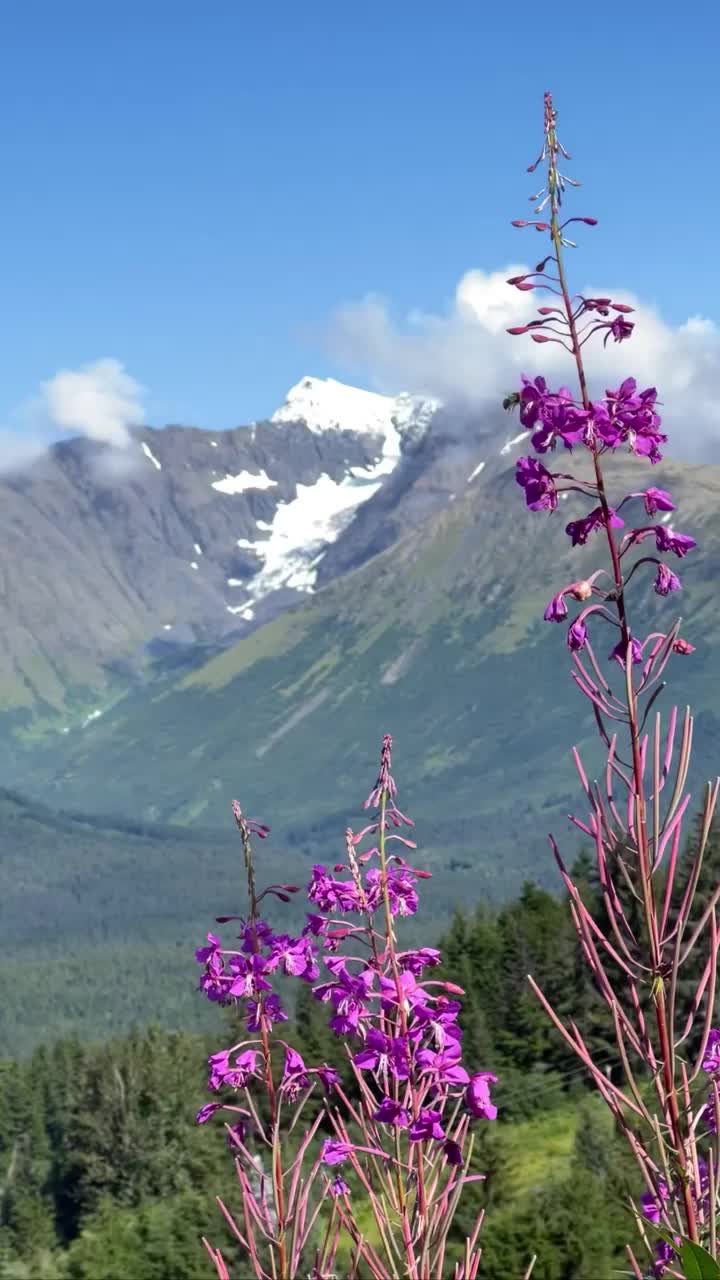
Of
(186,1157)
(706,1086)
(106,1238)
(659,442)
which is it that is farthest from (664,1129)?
(186,1157)

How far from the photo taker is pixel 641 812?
6.25 metres

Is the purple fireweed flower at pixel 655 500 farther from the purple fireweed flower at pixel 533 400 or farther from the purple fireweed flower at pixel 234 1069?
the purple fireweed flower at pixel 234 1069

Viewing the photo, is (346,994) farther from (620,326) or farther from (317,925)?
(620,326)

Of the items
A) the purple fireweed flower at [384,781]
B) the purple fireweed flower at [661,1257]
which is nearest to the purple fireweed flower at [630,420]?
the purple fireweed flower at [384,781]

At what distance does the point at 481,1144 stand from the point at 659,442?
63400 millimetres

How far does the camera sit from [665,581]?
619 cm

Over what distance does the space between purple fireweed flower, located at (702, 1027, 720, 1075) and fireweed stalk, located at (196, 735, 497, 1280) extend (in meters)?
1.19

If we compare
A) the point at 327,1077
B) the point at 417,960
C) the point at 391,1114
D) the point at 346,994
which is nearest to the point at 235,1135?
the point at 327,1077

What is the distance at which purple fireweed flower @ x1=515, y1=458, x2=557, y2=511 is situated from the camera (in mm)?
6312

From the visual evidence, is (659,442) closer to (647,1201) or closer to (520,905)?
(647,1201)

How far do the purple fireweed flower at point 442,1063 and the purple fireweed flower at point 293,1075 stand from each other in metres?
1.02

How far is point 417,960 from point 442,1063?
0.80m

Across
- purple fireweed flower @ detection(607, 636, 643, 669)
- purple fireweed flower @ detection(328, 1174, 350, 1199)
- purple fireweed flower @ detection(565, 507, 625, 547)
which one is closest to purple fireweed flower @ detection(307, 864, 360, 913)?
purple fireweed flower @ detection(328, 1174, 350, 1199)

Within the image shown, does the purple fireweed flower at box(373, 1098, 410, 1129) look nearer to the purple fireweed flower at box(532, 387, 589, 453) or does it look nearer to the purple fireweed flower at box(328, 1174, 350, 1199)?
the purple fireweed flower at box(328, 1174, 350, 1199)
